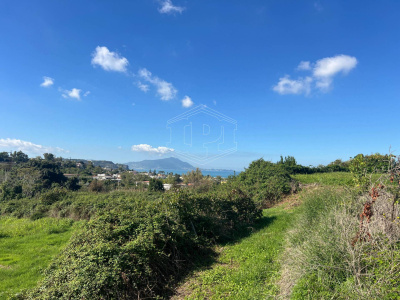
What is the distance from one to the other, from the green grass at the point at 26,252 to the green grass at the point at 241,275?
3600 millimetres

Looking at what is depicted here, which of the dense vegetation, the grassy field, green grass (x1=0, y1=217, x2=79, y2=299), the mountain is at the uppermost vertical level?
the mountain

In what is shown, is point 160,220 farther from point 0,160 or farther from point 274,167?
point 0,160

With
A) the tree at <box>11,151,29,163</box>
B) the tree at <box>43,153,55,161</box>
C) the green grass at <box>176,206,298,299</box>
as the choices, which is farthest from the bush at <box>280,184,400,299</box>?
the tree at <box>11,151,29,163</box>

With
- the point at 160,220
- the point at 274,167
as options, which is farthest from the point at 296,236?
the point at 274,167

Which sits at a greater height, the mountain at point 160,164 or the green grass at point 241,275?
the mountain at point 160,164

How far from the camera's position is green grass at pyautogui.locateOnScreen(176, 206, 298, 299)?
391cm

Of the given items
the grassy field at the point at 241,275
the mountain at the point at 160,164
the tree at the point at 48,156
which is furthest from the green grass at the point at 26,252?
the mountain at the point at 160,164

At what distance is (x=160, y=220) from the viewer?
6.01 m

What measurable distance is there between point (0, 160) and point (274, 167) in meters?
71.2

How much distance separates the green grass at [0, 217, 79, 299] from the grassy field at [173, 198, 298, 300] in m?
3.57

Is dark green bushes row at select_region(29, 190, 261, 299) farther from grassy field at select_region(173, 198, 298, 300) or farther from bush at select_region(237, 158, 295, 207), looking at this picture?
bush at select_region(237, 158, 295, 207)

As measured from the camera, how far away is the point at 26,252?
7270 mm

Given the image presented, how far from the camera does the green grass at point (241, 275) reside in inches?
154

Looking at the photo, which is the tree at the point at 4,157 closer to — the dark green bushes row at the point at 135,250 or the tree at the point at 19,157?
the tree at the point at 19,157
